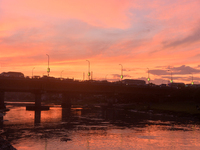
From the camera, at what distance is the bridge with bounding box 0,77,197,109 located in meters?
104

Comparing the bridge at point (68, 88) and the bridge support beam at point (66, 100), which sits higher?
the bridge at point (68, 88)

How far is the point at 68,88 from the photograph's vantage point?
118875 mm

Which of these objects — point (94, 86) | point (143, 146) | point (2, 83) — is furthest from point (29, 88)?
point (143, 146)

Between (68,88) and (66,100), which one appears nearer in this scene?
(68,88)

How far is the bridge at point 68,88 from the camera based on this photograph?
104 metres

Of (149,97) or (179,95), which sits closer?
(179,95)

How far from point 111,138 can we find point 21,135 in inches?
590

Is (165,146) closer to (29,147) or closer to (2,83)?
(29,147)

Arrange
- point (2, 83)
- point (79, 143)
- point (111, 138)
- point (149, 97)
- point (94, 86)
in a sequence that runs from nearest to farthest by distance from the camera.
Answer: point (79, 143), point (111, 138), point (2, 83), point (94, 86), point (149, 97)

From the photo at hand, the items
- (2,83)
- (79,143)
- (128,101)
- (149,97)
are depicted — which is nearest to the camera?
(79,143)

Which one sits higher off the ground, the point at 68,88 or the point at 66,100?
the point at 68,88

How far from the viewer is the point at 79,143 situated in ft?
117

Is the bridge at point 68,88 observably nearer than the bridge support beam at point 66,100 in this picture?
Yes

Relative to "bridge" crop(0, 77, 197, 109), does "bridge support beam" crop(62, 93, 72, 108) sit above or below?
below
